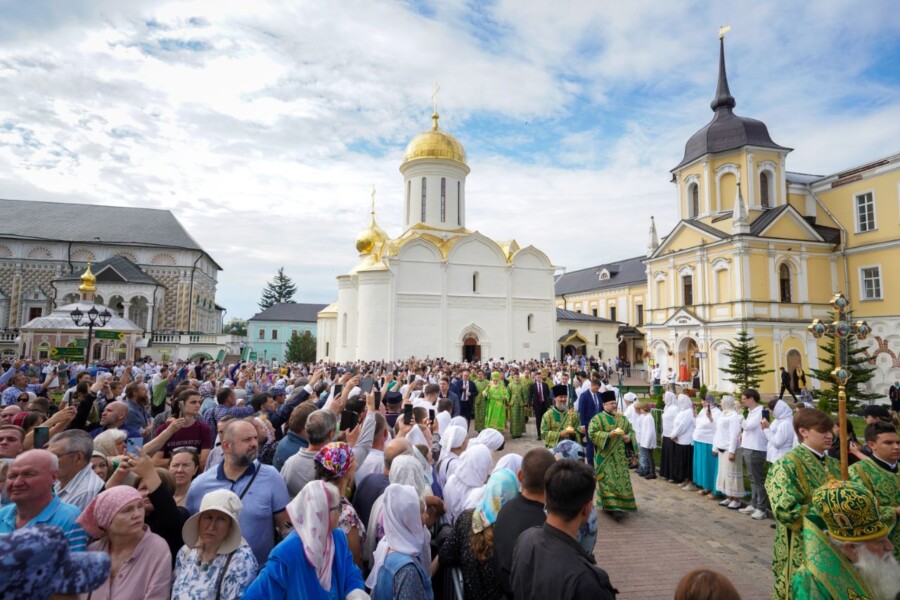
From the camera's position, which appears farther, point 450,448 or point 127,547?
point 450,448

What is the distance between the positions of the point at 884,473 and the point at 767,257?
2716 centimetres

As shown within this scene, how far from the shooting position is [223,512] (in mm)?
2350

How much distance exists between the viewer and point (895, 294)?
979 inches

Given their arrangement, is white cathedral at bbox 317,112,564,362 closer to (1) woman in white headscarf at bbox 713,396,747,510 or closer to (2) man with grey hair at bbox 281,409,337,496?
(1) woman in white headscarf at bbox 713,396,747,510

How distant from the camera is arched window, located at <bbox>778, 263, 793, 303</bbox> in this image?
→ 88.1ft

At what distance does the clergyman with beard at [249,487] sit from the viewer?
10.0ft

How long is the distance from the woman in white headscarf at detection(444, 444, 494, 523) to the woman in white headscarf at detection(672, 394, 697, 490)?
6439 millimetres

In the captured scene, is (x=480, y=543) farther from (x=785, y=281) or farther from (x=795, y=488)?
(x=785, y=281)

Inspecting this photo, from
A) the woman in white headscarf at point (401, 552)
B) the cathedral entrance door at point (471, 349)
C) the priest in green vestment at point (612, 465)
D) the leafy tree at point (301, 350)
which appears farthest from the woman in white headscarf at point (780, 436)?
the leafy tree at point (301, 350)

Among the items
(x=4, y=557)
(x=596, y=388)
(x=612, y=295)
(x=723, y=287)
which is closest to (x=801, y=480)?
(x=4, y=557)

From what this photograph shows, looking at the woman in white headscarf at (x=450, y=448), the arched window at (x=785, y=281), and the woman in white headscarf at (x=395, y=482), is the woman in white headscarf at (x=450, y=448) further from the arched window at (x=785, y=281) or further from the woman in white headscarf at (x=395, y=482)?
the arched window at (x=785, y=281)

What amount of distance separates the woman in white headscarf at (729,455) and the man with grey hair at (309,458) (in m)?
6.63

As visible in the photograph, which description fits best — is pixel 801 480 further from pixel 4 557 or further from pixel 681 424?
pixel 681 424

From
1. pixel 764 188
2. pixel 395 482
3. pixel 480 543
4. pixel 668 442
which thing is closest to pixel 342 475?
pixel 395 482
